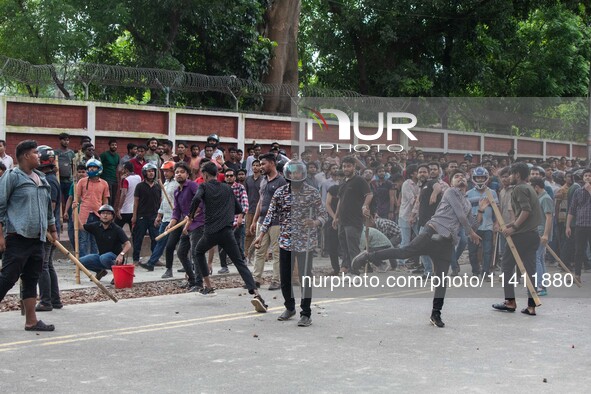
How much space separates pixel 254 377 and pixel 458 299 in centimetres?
526

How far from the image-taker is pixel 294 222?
9656 millimetres

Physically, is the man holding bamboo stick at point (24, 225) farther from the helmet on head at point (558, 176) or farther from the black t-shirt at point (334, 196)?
the helmet on head at point (558, 176)

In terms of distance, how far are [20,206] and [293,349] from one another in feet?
9.26

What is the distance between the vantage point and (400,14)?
90.7 ft

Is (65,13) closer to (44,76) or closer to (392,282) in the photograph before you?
(44,76)

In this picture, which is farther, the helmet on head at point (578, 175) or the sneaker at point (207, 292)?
the helmet on head at point (578, 175)

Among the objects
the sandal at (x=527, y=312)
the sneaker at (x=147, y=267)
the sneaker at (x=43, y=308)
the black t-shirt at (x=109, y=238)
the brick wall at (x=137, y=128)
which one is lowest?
the sandal at (x=527, y=312)

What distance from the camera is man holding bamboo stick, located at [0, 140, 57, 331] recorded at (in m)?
8.38

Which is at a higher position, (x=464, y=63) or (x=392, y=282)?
(x=464, y=63)

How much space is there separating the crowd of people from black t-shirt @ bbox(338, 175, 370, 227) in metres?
0.01

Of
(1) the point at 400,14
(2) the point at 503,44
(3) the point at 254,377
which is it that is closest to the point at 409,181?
(3) the point at 254,377

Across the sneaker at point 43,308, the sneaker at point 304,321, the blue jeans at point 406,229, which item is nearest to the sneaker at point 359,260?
the blue jeans at point 406,229

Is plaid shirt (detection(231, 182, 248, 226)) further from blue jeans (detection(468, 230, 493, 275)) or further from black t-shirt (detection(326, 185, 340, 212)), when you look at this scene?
blue jeans (detection(468, 230, 493, 275))

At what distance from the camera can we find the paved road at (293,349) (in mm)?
6543
